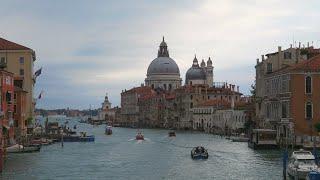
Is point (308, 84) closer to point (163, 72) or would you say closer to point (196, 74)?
point (196, 74)

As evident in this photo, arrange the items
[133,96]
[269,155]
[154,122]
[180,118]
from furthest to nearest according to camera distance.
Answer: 1. [133,96]
2. [154,122]
3. [180,118]
4. [269,155]

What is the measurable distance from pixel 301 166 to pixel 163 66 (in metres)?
124

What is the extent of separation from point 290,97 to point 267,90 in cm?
648

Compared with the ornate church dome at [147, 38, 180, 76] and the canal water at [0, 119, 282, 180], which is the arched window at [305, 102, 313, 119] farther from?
the ornate church dome at [147, 38, 180, 76]

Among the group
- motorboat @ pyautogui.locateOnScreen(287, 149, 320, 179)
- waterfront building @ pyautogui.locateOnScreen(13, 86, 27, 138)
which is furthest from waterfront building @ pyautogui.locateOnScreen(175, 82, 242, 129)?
motorboat @ pyautogui.locateOnScreen(287, 149, 320, 179)

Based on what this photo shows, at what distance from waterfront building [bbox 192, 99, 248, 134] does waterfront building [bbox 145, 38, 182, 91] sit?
40476 mm

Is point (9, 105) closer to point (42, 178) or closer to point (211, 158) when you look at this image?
point (211, 158)

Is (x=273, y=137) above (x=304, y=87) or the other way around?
the other way around

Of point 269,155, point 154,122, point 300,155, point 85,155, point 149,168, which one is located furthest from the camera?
point 154,122

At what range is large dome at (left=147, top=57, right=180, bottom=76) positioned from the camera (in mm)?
150875

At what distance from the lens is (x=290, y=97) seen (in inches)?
1858

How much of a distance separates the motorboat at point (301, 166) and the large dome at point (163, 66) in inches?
4794

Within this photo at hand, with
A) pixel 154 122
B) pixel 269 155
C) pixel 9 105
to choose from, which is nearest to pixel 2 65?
pixel 9 105

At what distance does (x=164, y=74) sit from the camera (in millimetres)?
151250
